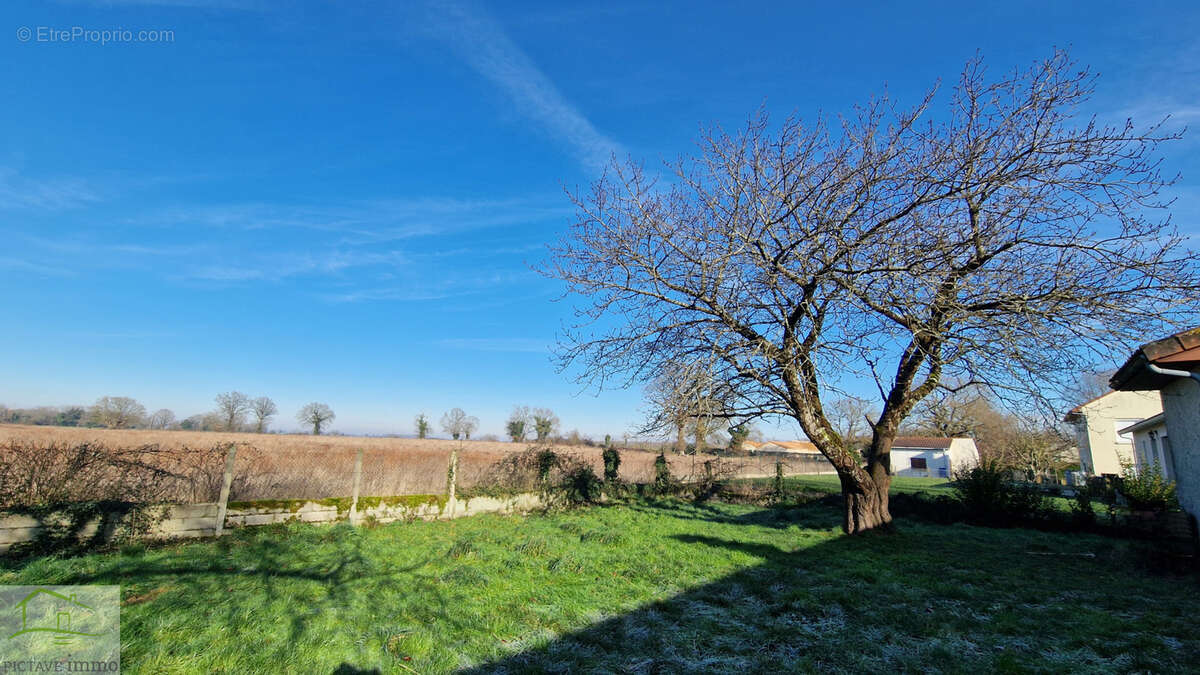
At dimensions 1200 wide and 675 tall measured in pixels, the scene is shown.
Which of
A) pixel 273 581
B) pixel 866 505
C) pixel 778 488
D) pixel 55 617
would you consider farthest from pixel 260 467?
pixel 778 488

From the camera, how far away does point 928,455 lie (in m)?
48.9

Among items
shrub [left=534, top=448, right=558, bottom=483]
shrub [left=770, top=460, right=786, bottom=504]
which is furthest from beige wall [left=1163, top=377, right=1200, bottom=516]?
shrub [left=534, top=448, right=558, bottom=483]

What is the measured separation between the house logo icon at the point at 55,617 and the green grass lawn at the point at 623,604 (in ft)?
1.06

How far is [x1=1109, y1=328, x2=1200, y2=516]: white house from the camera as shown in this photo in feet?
21.3

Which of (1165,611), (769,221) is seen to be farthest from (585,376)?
(1165,611)

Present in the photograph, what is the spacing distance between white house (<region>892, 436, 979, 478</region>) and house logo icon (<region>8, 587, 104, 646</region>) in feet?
178

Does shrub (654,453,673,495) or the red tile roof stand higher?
the red tile roof

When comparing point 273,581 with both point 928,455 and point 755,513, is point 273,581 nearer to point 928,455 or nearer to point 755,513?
point 755,513

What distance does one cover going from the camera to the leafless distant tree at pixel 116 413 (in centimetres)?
4411

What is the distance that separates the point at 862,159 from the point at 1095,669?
22.0 feet

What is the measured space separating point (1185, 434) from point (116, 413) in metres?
69.7

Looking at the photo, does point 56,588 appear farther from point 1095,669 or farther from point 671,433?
point 1095,669

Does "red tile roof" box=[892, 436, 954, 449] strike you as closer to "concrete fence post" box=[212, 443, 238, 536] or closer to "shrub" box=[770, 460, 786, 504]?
"shrub" box=[770, 460, 786, 504]

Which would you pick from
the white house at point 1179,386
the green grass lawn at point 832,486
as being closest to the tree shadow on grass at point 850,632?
the white house at point 1179,386
